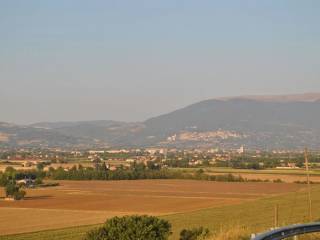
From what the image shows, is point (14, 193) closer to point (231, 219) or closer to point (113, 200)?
point (113, 200)

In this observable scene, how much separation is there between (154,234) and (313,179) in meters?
78.6

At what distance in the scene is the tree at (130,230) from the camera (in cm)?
2348

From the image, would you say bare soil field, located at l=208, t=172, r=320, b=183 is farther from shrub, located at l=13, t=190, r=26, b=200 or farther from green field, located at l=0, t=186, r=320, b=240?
shrub, located at l=13, t=190, r=26, b=200

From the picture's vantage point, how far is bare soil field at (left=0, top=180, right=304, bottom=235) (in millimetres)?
53031

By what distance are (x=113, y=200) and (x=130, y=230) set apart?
50595 millimetres

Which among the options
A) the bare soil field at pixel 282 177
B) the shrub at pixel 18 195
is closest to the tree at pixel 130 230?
the shrub at pixel 18 195

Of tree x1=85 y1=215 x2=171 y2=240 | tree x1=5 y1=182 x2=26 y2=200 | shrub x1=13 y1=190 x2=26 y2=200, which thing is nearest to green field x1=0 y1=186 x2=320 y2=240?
tree x1=85 y1=215 x2=171 y2=240

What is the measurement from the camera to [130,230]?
23656 mm

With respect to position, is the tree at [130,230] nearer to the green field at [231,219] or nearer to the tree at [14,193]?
the green field at [231,219]

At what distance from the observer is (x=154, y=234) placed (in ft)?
78.9

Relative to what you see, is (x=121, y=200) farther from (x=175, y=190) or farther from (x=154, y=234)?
(x=154, y=234)

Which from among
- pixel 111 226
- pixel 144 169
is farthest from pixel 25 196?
pixel 111 226

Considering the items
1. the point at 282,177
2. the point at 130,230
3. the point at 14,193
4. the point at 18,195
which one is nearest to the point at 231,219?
the point at 130,230

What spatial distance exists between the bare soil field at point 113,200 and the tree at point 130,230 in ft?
65.7
